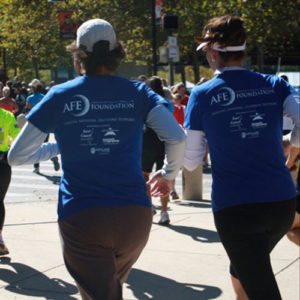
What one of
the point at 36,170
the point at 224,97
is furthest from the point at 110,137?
the point at 36,170

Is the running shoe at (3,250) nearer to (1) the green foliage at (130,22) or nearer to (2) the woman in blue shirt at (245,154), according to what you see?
(2) the woman in blue shirt at (245,154)

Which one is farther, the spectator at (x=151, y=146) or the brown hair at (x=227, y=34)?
the spectator at (x=151, y=146)

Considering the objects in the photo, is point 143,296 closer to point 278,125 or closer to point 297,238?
point 297,238

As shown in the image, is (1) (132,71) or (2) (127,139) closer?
(2) (127,139)

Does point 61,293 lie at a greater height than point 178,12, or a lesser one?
lesser

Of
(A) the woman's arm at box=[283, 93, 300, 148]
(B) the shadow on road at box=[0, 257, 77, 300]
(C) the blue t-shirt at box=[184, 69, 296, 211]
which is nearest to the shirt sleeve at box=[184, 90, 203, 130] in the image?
(C) the blue t-shirt at box=[184, 69, 296, 211]

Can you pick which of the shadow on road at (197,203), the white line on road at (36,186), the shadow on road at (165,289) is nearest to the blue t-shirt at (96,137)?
the shadow on road at (165,289)

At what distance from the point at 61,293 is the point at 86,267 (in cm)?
262

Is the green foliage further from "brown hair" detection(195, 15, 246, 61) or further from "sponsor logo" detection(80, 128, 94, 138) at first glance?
"sponsor logo" detection(80, 128, 94, 138)

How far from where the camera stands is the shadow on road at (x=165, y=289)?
18.8 ft

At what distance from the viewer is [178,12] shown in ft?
97.3

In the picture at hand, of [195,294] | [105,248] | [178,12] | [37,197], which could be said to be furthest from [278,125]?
[178,12]

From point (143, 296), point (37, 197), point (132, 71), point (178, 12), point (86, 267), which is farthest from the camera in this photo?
point (132, 71)

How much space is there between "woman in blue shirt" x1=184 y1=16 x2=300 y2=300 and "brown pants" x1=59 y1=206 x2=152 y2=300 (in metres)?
0.46
